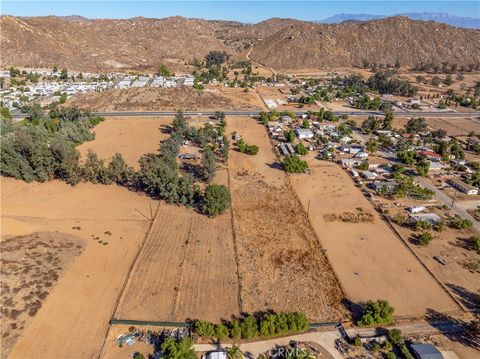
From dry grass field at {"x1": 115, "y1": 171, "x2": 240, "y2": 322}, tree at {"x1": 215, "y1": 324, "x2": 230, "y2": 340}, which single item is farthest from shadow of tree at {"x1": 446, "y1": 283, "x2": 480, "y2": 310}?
tree at {"x1": 215, "y1": 324, "x2": 230, "y2": 340}

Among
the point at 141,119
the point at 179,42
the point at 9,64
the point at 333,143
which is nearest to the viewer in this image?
the point at 333,143

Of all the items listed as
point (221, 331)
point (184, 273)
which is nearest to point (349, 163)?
point (184, 273)

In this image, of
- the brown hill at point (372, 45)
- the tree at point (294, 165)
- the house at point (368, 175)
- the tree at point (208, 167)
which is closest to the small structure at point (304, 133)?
the tree at point (294, 165)

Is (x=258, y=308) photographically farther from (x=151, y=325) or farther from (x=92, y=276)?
(x=92, y=276)

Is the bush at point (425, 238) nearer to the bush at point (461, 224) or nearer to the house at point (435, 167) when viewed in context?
the bush at point (461, 224)

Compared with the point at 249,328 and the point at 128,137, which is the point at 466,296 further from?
the point at 128,137

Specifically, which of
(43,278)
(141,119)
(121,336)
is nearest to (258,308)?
(121,336)
